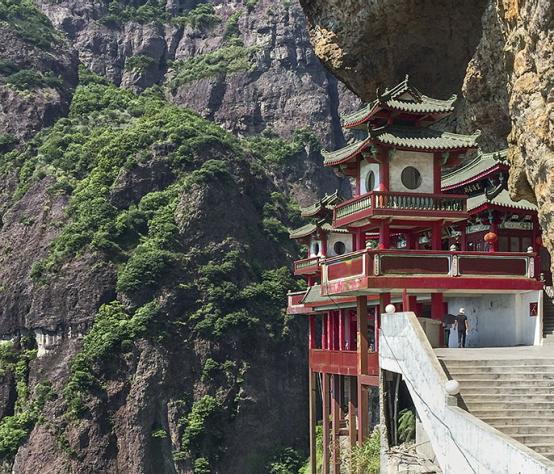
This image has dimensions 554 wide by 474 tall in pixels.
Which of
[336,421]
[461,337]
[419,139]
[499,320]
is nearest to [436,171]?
[419,139]

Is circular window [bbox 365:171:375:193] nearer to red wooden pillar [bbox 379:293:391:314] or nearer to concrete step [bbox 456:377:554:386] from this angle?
red wooden pillar [bbox 379:293:391:314]

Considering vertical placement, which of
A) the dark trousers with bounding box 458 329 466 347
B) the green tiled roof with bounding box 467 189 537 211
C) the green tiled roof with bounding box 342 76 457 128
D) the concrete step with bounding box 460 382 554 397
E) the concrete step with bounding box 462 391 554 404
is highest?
the green tiled roof with bounding box 342 76 457 128

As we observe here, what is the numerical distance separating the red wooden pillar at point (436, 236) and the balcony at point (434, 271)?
75.7 inches

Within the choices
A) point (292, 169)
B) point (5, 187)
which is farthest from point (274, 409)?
point (292, 169)

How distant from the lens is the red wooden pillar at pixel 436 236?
29.9 m

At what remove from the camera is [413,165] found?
3053 cm

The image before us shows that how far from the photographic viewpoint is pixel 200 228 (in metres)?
81.0

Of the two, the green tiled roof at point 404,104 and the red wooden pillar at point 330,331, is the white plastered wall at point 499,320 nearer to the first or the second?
the green tiled roof at point 404,104

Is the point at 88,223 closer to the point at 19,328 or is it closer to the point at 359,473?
the point at 19,328

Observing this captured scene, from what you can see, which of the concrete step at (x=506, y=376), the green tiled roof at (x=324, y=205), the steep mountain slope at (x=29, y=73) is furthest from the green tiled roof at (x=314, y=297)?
the steep mountain slope at (x=29, y=73)

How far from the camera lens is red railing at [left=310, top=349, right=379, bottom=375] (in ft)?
98.2

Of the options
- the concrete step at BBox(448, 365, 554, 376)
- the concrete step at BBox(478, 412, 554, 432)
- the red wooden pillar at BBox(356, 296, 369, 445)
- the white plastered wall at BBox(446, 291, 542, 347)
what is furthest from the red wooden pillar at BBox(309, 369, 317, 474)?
the concrete step at BBox(478, 412, 554, 432)

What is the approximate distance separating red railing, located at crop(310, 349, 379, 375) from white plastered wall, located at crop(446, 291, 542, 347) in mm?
2934

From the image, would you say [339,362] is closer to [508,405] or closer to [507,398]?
[507,398]
